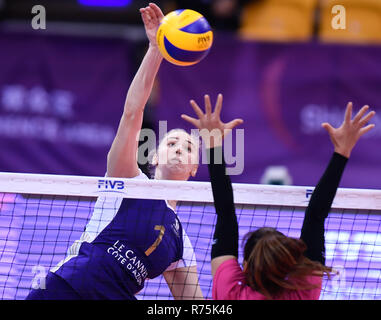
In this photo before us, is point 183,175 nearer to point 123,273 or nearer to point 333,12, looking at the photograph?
point 123,273

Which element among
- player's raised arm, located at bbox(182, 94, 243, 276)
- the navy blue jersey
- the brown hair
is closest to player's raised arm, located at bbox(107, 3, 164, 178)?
the navy blue jersey

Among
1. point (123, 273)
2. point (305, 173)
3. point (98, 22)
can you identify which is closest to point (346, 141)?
point (123, 273)

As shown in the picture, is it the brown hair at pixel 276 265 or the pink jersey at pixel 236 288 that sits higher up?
the brown hair at pixel 276 265

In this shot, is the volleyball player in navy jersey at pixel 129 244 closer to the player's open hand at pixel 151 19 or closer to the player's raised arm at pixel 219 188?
the player's open hand at pixel 151 19

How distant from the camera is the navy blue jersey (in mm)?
4848

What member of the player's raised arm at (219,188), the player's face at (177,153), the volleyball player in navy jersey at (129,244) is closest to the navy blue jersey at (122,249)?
the volleyball player in navy jersey at (129,244)

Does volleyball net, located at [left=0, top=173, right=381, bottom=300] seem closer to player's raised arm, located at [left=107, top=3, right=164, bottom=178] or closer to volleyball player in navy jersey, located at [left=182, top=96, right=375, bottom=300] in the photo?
player's raised arm, located at [left=107, top=3, right=164, bottom=178]

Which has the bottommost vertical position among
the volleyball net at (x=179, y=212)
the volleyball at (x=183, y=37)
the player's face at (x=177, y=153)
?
the volleyball net at (x=179, y=212)

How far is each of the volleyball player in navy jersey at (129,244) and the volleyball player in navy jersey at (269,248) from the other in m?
0.88

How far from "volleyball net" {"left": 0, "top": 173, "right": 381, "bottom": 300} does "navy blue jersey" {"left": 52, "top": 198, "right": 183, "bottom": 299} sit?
0.51 ft

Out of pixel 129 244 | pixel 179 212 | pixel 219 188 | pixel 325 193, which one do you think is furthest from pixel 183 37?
pixel 325 193

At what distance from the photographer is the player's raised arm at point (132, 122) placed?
5.00 metres

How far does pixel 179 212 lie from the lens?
21.3ft

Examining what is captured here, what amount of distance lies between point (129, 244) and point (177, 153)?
0.94 metres
